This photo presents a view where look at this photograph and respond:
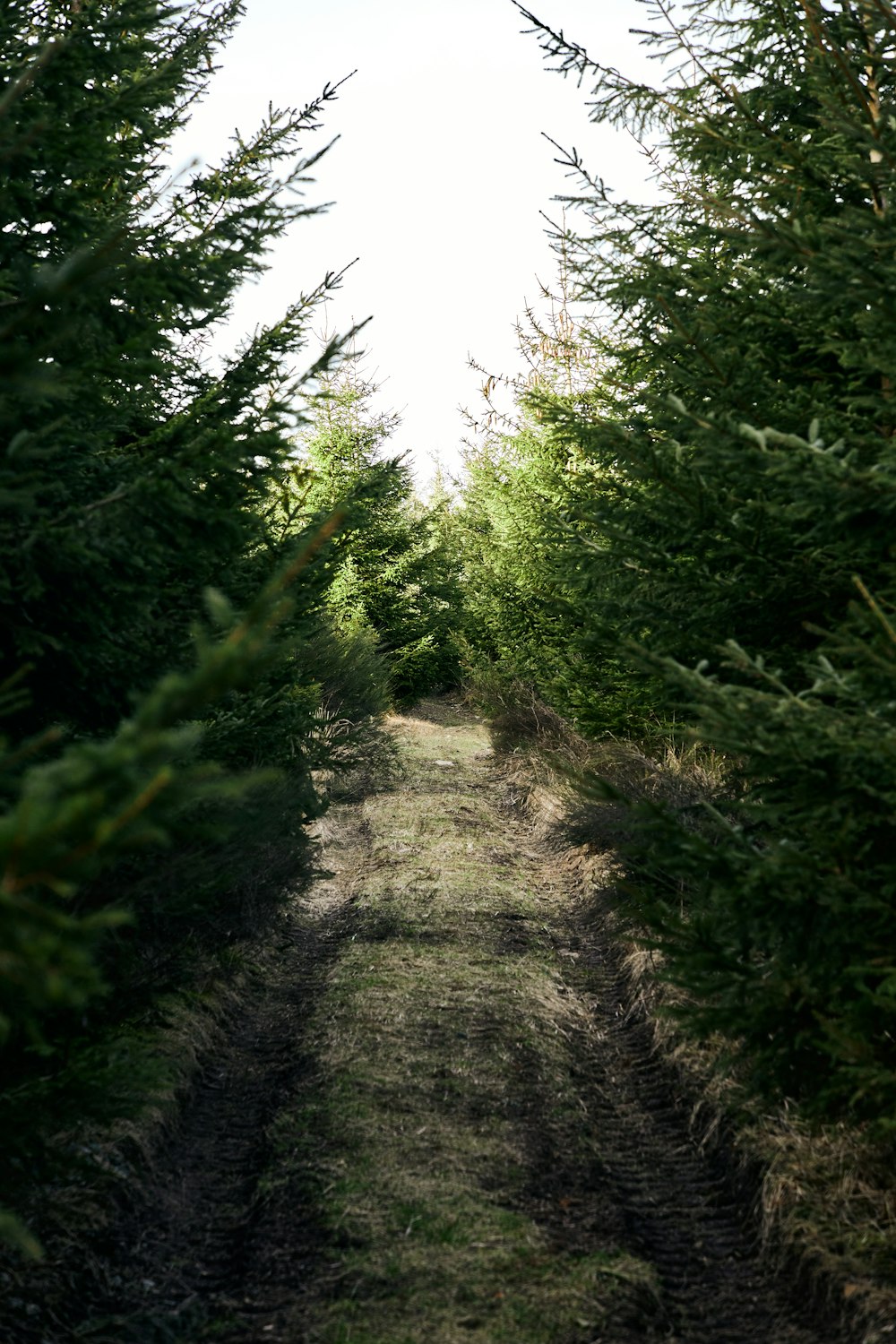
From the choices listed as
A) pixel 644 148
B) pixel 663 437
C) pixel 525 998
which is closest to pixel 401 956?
pixel 525 998

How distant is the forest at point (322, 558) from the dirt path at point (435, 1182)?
0.62 m

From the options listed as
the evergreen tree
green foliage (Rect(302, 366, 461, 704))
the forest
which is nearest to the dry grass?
the forest

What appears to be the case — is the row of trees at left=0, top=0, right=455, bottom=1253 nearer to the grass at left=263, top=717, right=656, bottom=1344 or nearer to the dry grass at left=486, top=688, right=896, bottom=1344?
the grass at left=263, top=717, right=656, bottom=1344

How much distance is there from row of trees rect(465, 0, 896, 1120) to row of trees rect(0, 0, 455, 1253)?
1638 millimetres

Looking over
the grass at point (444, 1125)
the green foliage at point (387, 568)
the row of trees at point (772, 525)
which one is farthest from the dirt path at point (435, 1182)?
the green foliage at point (387, 568)

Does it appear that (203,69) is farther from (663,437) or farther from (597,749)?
(597,749)

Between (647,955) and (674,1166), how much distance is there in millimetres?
2399

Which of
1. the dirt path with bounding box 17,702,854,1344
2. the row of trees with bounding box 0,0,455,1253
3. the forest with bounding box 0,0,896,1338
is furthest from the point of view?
the dirt path with bounding box 17,702,854,1344

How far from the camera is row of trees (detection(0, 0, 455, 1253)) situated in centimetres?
194

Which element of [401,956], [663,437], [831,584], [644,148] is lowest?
[401,956]

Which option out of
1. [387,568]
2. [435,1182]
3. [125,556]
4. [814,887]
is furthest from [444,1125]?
[387,568]

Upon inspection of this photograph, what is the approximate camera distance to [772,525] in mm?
4867

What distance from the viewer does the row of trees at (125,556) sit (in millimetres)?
1944

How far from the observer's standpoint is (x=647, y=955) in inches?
298
